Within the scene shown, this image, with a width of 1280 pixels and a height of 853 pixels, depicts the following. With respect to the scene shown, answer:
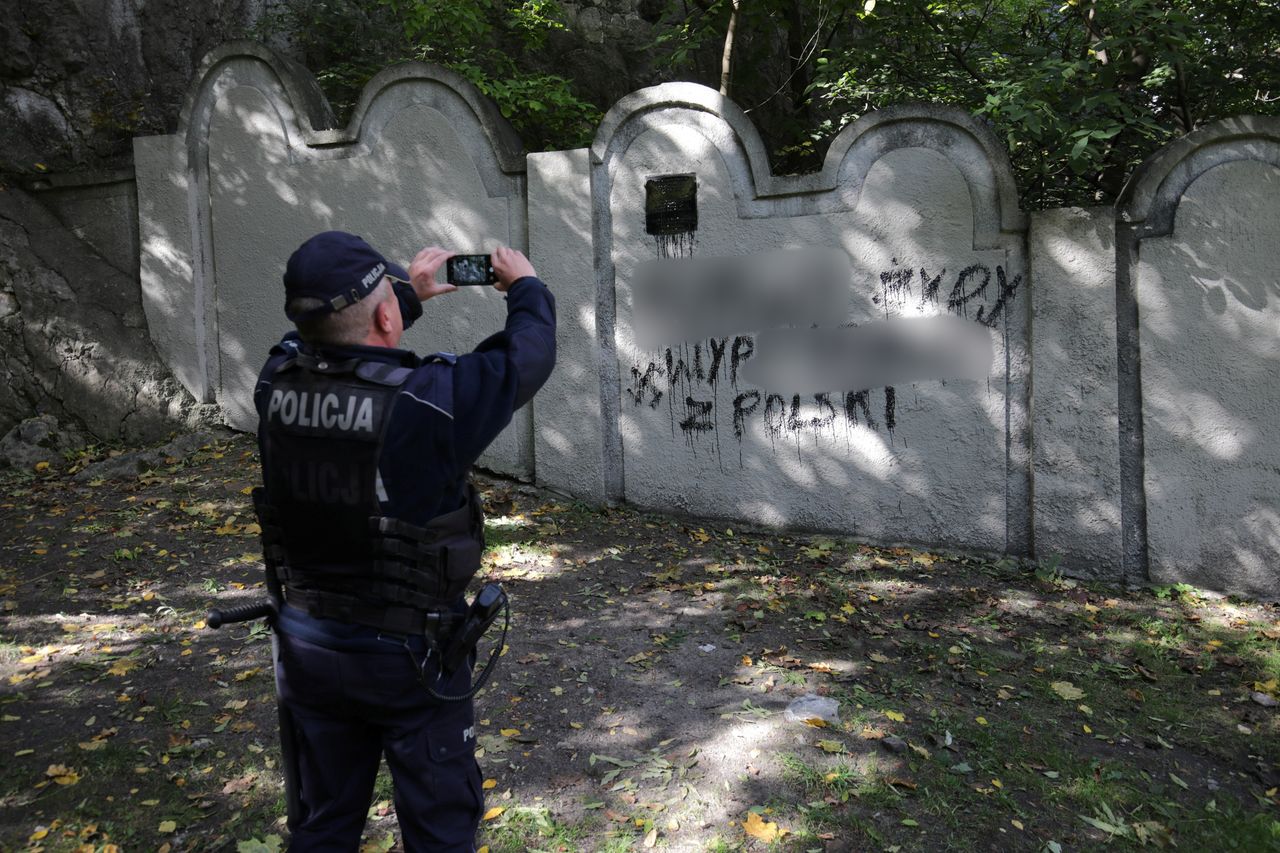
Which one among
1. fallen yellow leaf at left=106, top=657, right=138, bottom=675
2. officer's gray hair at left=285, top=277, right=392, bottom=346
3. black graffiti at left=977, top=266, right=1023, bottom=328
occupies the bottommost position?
fallen yellow leaf at left=106, top=657, right=138, bottom=675

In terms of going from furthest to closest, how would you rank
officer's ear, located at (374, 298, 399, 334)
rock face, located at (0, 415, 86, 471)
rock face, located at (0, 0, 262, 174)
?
rock face, located at (0, 0, 262, 174)
rock face, located at (0, 415, 86, 471)
officer's ear, located at (374, 298, 399, 334)

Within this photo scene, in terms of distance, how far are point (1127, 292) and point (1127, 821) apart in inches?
126

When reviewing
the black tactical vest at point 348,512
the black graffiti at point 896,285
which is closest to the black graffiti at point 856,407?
the black graffiti at point 896,285

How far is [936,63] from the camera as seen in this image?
8.72 m

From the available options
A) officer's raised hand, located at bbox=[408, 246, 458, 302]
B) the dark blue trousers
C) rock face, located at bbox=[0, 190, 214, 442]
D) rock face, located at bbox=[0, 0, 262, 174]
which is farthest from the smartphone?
rock face, located at bbox=[0, 0, 262, 174]

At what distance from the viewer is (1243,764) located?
12.7 ft

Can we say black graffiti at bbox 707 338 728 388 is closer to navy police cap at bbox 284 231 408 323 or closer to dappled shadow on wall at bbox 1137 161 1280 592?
dappled shadow on wall at bbox 1137 161 1280 592

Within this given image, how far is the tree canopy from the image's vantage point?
6.15 meters

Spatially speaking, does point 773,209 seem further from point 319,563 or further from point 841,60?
point 319,563

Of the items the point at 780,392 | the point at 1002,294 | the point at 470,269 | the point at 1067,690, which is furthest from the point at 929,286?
the point at 470,269

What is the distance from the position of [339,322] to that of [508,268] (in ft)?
1.49

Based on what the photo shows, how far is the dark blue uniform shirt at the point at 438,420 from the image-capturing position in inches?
84.3

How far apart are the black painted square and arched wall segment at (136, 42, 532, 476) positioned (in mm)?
932

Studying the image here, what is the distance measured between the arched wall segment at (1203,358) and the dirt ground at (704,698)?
32 centimetres
